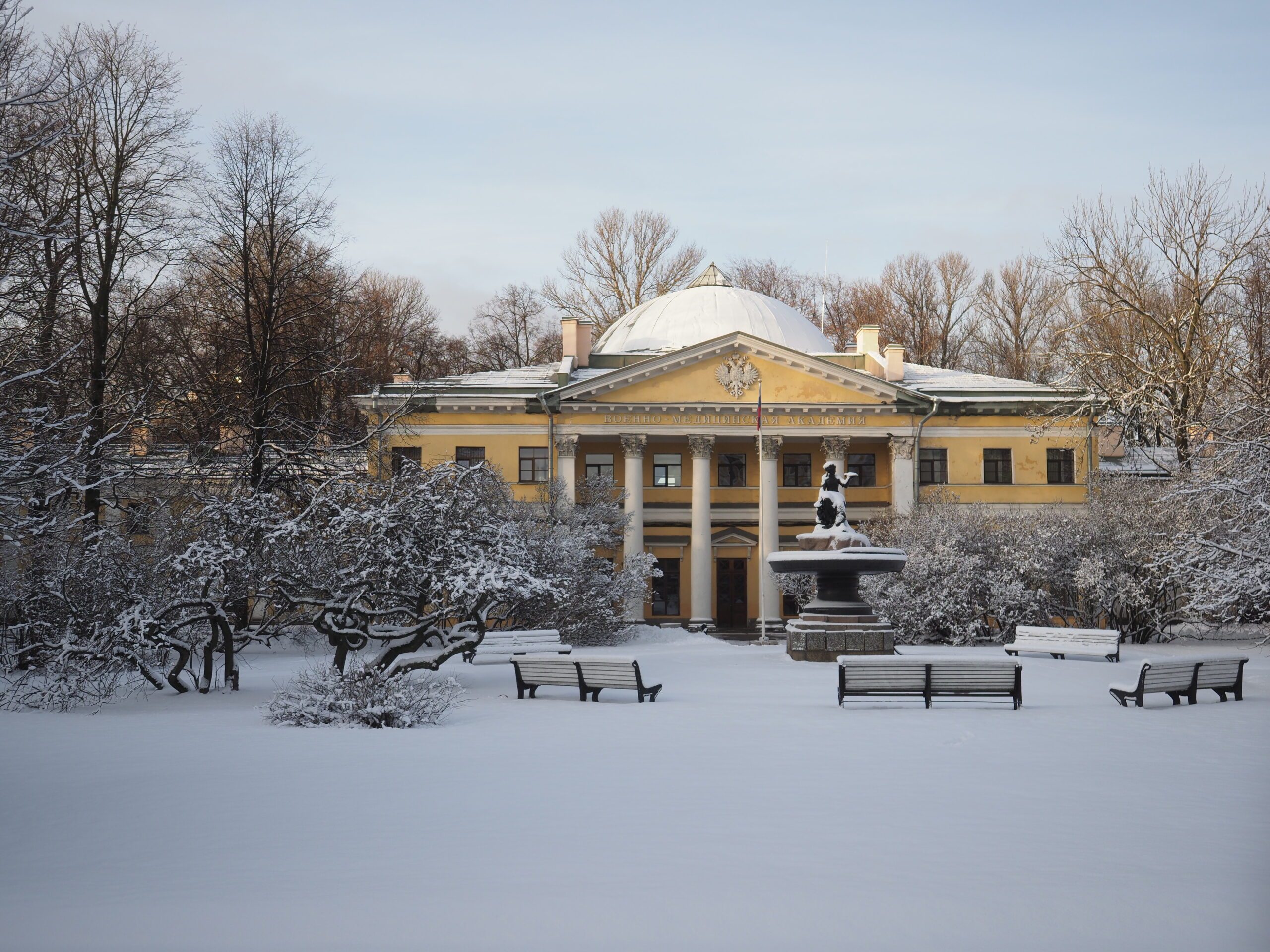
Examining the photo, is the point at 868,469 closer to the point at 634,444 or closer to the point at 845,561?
the point at 634,444

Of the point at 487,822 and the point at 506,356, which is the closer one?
the point at 487,822

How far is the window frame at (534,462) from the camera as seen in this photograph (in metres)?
41.4

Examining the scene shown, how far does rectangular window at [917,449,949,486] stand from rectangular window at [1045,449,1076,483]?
385 centimetres

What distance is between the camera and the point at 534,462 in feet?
136

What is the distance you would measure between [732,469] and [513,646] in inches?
932

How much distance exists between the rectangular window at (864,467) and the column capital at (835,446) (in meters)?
1.78

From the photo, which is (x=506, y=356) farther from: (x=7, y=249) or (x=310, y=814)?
(x=310, y=814)

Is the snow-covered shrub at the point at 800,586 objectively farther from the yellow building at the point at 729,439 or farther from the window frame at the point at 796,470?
the window frame at the point at 796,470

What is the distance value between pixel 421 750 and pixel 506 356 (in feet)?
157

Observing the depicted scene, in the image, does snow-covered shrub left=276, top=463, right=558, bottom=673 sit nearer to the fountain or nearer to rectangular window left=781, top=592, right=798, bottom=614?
the fountain

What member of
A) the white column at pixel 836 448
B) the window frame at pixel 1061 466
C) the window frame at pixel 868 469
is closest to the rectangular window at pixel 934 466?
the window frame at pixel 868 469

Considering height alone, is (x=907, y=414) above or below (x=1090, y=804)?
above

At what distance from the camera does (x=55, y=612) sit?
18578 mm

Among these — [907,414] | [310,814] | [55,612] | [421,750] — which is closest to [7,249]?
[55,612]
